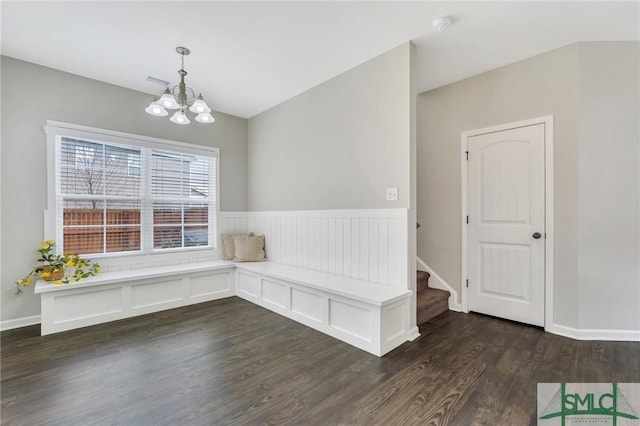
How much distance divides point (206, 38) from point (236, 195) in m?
2.39

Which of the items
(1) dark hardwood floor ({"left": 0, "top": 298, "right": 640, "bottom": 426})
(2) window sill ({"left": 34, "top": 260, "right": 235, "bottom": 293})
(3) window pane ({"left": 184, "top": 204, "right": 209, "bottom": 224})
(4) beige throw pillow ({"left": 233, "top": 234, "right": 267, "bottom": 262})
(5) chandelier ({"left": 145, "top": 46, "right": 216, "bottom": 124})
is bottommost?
(1) dark hardwood floor ({"left": 0, "top": 298, "right": 640, "bottom": 426})

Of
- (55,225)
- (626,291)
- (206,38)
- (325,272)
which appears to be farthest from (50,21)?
(626,291)

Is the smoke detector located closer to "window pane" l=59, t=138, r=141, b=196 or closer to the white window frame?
the white window frame

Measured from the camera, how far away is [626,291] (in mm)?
2449

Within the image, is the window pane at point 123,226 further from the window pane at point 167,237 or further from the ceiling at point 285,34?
the ceiling at point 285,34

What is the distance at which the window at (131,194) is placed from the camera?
10.1 feet

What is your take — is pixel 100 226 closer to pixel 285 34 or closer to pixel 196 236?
pixel 196 236

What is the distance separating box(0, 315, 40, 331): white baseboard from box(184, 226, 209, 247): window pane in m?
1.62

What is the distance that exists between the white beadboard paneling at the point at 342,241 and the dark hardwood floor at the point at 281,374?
0.72 metres

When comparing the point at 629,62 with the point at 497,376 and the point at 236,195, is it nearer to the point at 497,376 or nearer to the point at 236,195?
the point at 497,376

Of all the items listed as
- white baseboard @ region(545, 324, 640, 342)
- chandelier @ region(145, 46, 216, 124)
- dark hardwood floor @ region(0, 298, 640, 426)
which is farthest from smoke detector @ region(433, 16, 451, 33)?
white baseboard @ region(545, 324, 640, 342)

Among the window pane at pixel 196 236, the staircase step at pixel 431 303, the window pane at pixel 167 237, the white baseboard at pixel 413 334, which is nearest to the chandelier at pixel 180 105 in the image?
the window pane at pixel 167 237

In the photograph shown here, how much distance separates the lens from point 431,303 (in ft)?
9.80

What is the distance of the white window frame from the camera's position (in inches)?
116
